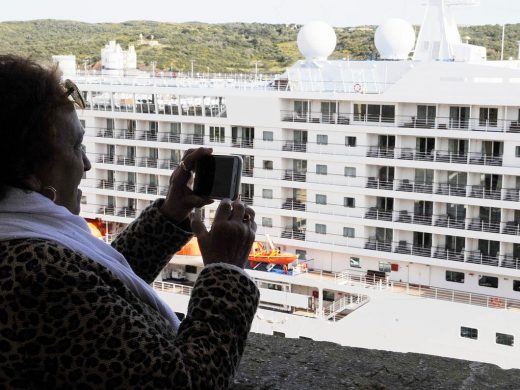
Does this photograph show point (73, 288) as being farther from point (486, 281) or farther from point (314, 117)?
point (314, 117)

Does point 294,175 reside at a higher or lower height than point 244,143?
lower

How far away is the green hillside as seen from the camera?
808 inches

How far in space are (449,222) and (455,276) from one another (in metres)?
0.60

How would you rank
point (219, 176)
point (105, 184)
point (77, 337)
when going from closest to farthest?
point (77, 337) → point (219, 176) → point (105, 184)

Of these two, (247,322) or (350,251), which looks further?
(350,251)

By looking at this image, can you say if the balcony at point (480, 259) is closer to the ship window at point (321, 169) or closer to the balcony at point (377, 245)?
the balcony at point (377, 245)

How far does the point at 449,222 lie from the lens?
9.60 metres

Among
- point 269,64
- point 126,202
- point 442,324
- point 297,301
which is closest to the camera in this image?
point 442,324

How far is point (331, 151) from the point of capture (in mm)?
10422

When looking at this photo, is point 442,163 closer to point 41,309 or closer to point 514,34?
point 41,309

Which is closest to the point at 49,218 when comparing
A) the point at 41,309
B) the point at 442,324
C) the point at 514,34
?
the point at 41,309

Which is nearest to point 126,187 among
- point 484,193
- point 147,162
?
point 147,162

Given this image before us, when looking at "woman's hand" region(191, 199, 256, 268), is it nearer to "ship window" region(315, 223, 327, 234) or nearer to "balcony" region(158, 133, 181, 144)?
"ship window" region(315, 223, 327, 234)

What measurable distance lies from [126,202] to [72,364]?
11.4 meters
